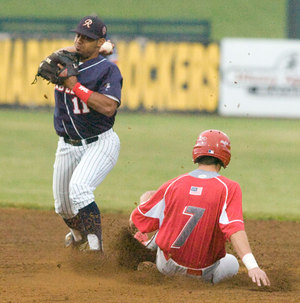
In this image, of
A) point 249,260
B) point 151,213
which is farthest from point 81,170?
point 249,260

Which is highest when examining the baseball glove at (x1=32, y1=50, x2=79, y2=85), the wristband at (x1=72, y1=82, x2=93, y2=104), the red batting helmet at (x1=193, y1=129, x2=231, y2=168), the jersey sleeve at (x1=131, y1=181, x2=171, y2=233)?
the baseball glove at (x1=32, y1=50, x2=79, y2=85)

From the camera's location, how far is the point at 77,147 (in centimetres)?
660

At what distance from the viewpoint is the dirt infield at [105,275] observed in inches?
194

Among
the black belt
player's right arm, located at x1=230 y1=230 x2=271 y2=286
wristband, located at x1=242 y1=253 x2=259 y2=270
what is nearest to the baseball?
the black belt

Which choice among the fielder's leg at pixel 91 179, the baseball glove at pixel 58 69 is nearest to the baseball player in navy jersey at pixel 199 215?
the fielder's leg at pixel 91 179

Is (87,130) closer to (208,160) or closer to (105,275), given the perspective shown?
(105,275)

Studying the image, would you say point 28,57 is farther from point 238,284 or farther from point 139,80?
point 238,284

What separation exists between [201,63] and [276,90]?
219 cm

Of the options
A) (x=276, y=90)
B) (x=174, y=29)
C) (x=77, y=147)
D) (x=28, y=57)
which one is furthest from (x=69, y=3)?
(x=77, y=147)

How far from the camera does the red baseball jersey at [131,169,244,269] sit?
5109 millimetres

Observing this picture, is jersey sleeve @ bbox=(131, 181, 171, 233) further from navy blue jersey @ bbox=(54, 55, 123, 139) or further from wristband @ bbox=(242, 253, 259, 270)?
navy blue jersey @ bbox=(54, 55, 123, 139)

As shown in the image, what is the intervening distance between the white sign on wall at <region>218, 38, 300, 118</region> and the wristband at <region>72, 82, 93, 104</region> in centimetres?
1394

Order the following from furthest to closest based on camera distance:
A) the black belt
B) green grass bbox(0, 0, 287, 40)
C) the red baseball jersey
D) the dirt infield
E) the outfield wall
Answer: green grass bbox(0, 0, 287, 40)
the outfield wall
the black belt
the red baseball jersey
the dirt infield

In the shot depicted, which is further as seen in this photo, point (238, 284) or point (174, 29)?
point (174, 29)
